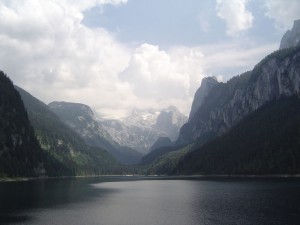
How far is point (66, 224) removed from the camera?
88.0 meters

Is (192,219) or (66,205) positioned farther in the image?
(66,205)

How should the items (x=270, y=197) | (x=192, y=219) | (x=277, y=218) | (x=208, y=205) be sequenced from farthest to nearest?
(x=270, y=197), (x=208, y=205), (x=192, y=219), (x=277, y=218)

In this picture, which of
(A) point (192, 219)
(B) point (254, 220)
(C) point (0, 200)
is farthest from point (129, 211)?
(C) point (0, 200)

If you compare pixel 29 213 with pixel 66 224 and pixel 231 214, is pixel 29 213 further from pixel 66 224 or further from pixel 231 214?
pixel 231 214

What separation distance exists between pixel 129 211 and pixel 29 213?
2646 centimetres

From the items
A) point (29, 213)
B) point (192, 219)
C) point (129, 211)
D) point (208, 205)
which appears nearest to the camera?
point (192, 219)

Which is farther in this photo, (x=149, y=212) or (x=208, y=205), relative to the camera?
(x=208, y=205)

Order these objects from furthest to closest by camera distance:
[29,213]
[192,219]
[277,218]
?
[29,213] < [192,219] < [277,218]

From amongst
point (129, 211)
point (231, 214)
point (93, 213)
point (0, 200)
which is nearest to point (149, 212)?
point (129, 211)

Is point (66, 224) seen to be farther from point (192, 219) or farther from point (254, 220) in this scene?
point (254, 220)

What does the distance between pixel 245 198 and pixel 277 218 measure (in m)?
43.4

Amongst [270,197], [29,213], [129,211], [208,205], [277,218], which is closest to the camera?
[277,218]

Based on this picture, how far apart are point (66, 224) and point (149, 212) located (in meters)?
26.4

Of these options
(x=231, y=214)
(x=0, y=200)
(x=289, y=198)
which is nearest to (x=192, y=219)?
(x=231, y=214)
